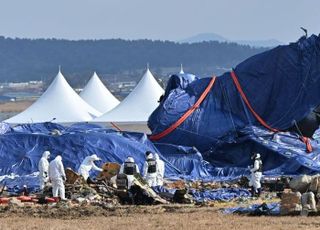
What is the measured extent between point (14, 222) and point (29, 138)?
10.9m

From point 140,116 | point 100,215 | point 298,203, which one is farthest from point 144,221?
point 140,116

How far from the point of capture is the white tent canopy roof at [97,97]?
58375mm

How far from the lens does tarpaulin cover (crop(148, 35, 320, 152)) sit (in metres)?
33.2

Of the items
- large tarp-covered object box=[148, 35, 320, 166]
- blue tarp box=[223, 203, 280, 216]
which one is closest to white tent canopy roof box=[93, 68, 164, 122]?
large tarp-covered object box=[148, 35, 320, 166]

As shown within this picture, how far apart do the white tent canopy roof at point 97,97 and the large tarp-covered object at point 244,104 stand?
23.1 m

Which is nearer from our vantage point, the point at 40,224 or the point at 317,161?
the point at 40,224

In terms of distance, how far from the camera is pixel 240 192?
25.9 meters

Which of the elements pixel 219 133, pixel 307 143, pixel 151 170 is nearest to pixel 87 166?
pixel 151 170

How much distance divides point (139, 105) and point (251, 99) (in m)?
14.3

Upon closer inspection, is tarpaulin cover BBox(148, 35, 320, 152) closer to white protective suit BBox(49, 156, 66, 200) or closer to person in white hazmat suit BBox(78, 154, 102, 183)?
person in white hazmat suit BBox(78, 154, 102, 183)

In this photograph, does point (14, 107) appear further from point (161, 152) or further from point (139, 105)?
point (161, 152)

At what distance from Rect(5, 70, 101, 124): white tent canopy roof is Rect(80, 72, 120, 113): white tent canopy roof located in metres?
6.86

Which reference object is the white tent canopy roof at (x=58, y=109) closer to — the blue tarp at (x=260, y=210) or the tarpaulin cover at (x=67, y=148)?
the tarpaulin cover at (x=67, y=148)

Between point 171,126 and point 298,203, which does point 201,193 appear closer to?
point 298,203
